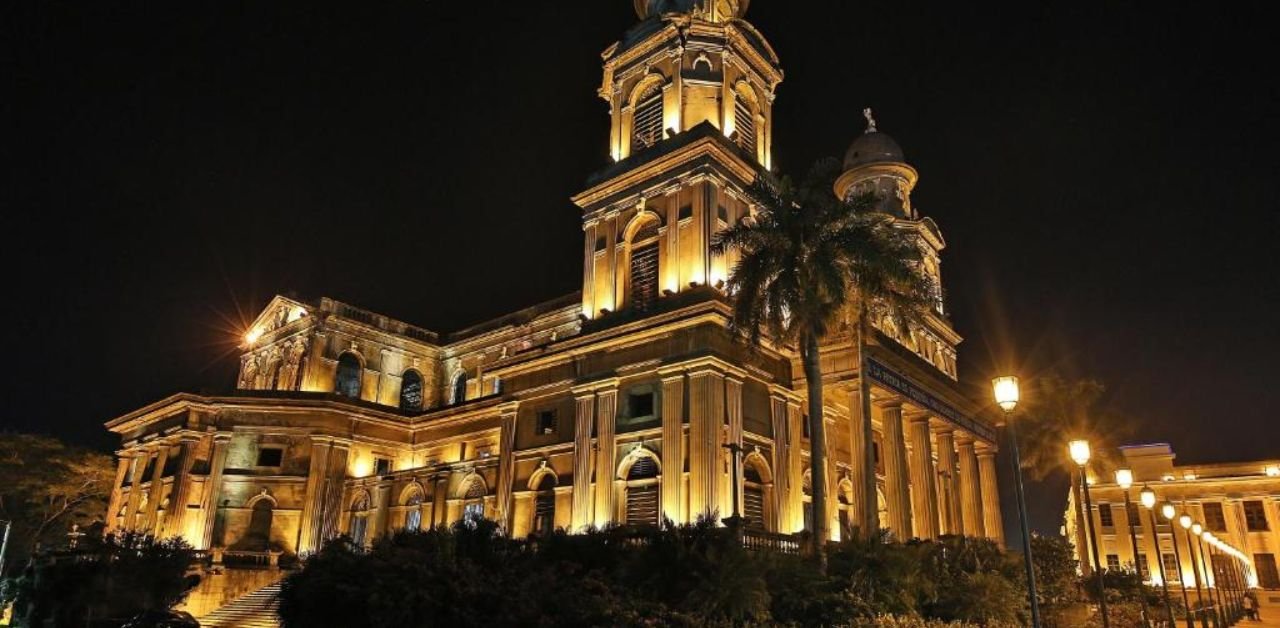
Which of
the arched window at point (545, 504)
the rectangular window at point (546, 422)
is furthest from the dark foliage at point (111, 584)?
the rectangular window at point (546, 422)

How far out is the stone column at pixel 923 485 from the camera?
28.5 metres

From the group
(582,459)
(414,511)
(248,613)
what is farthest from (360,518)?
(582,459)

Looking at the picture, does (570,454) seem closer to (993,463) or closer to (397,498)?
(397,498)

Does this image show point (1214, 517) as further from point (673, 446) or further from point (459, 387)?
point (459, 387)

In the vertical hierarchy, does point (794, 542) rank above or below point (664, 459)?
below

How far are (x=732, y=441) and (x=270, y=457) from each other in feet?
83.3

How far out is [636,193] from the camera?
106 feet

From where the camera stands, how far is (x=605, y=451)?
28.2 meters

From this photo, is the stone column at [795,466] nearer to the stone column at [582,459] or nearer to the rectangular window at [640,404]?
the rectangular window at [640,404]

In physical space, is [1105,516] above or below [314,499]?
above

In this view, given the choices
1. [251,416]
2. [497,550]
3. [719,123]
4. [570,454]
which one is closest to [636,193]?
[719,123]

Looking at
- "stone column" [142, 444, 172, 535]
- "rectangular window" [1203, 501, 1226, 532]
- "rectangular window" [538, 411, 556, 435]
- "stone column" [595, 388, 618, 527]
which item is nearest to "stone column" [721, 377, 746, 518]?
"stone column" [595, 388, 618, 527]

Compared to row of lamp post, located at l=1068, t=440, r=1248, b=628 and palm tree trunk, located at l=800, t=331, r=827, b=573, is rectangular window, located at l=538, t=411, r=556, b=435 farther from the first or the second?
row of lamp post, located at l=1068, t=440, r=1248, b=628

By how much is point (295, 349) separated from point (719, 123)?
27.7 metres
